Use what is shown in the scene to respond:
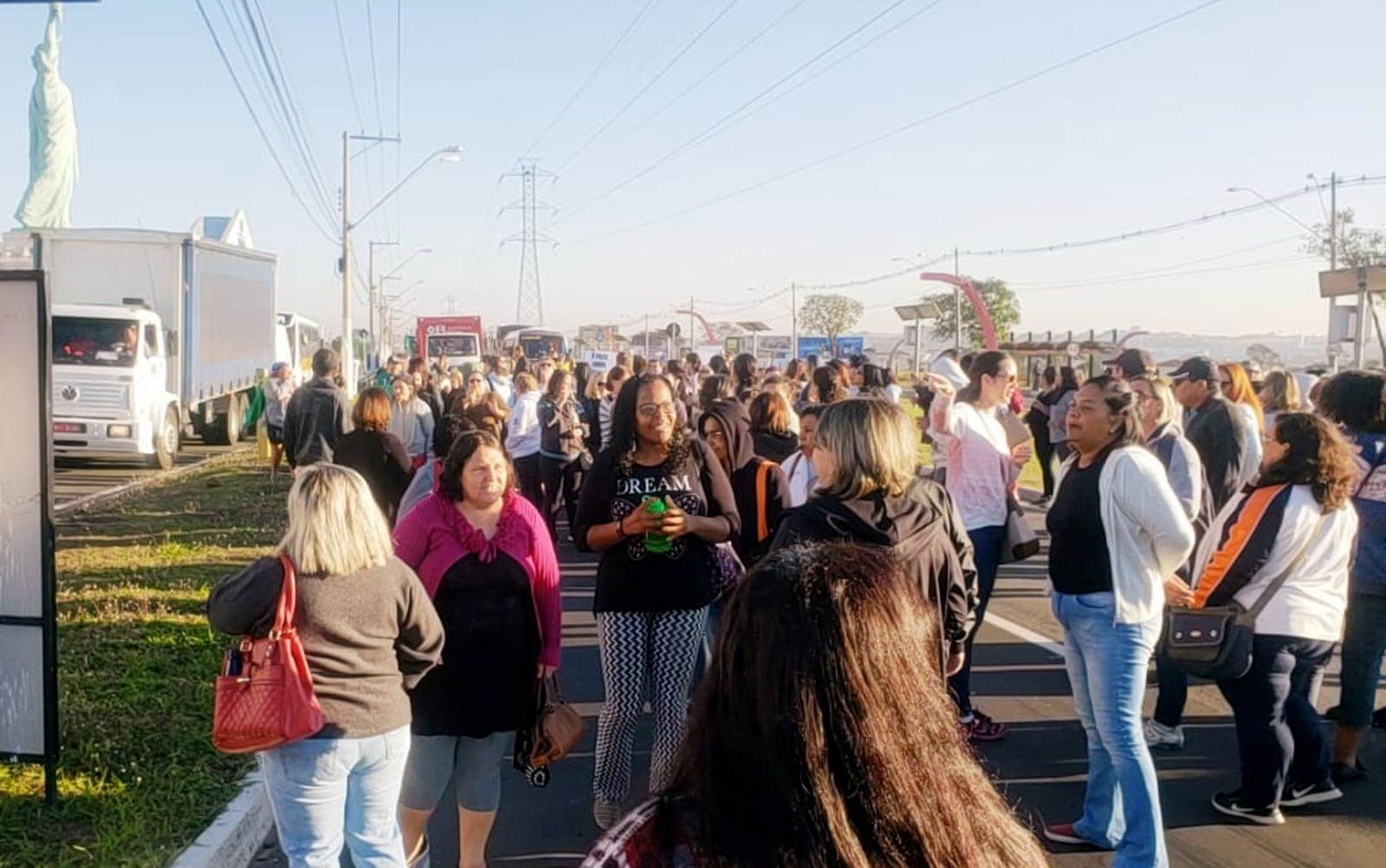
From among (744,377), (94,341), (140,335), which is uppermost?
(140,335)

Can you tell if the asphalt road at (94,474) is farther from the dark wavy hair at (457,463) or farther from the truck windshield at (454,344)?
the truck windshield at (454,344)

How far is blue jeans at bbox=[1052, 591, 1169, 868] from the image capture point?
440 cm

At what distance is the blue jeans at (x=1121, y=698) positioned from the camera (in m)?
4.40

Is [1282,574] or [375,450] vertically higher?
[375,450]

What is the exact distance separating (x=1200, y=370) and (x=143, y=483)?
15.7m

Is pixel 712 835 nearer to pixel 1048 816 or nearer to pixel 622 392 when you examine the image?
pixel 622 392

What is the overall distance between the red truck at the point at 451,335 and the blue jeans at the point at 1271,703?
39878 mm

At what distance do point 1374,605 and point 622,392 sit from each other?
383cm

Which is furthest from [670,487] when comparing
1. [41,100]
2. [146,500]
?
[41,100]

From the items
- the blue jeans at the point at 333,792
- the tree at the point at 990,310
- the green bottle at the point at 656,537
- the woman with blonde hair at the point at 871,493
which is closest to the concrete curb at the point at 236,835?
the blue jeans at the point at 333,792

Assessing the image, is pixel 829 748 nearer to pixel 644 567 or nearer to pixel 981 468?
pixel 644 567

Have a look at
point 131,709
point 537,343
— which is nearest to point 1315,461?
point 131,709

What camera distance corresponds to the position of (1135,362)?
759cm

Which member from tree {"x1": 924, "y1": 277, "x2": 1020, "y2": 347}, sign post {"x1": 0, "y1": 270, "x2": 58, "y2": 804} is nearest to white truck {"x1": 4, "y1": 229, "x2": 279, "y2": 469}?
sign post {"x1": 0, "y1": 270, "x2": 58, "y2": 804}
